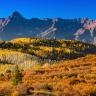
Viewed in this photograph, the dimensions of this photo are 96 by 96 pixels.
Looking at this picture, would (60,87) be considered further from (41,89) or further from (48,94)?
(48,94)

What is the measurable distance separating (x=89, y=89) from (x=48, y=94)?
14.5 feet

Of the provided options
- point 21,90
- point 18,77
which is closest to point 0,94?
point 21,90

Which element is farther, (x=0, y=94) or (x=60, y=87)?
(x=60, y=87)

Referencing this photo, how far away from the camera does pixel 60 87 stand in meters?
46.0

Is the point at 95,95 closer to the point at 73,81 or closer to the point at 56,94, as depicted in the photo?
the point at 56,94

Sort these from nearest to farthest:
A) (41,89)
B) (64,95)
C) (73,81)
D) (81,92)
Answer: (64,95) < (81,92) < (41,89) < (73,81)

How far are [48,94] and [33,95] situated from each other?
185cm

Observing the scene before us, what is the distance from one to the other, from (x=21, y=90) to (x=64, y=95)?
4.10 metres

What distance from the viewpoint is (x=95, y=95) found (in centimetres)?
4053

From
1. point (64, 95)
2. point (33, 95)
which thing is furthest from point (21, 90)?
point (64, 95)

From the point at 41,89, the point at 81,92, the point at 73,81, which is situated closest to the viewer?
the point at 81,92

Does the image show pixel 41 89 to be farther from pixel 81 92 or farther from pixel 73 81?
pixel 73 81

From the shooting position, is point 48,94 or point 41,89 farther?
point 41,89

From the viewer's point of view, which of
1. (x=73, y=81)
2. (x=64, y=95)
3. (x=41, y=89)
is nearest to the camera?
(x=64, y=95)
